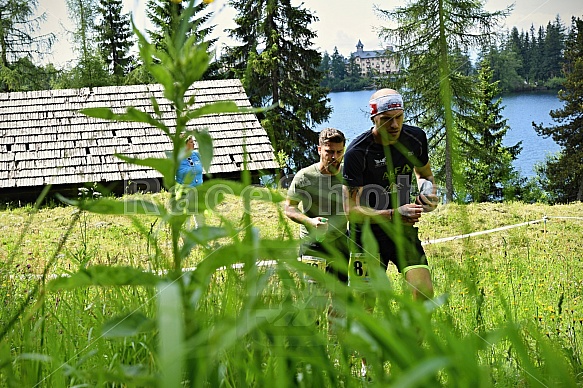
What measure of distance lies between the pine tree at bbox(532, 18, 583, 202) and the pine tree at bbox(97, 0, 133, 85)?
101 feet

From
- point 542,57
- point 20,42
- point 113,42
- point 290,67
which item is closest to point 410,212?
point 290,67

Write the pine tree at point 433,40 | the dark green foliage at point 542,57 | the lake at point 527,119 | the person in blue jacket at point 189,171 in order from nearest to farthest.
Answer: the person in blue jacket at point 189,171 < the pine tree at point 433,40 < the dark green foliage at point 542,57 < the lake at point 527,119

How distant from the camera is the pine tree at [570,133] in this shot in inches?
1674

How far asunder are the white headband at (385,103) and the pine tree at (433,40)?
25.7 m

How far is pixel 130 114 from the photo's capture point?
3.07ft

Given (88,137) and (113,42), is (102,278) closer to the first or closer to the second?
(88,137)

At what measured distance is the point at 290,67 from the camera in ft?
116

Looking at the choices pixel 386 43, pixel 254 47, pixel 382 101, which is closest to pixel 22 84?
pixel 254 47

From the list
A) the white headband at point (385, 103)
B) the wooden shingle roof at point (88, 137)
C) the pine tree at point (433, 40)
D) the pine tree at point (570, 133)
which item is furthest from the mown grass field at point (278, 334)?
the pine tree at point (570, 133)

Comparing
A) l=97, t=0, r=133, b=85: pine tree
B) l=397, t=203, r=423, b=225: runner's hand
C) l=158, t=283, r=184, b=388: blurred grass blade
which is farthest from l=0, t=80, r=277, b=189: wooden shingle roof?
l=97, t=0, r=133, b=85: pine tree

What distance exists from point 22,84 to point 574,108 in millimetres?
39240

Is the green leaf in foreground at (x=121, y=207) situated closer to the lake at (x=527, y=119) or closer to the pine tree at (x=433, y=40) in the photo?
the pine tree at (x=433, y=40)

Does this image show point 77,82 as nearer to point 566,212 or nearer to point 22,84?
point 22,84

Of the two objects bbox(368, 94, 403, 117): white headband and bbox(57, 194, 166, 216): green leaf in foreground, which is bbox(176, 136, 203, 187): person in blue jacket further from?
bbox(368, 94, 403, 117): white headband
